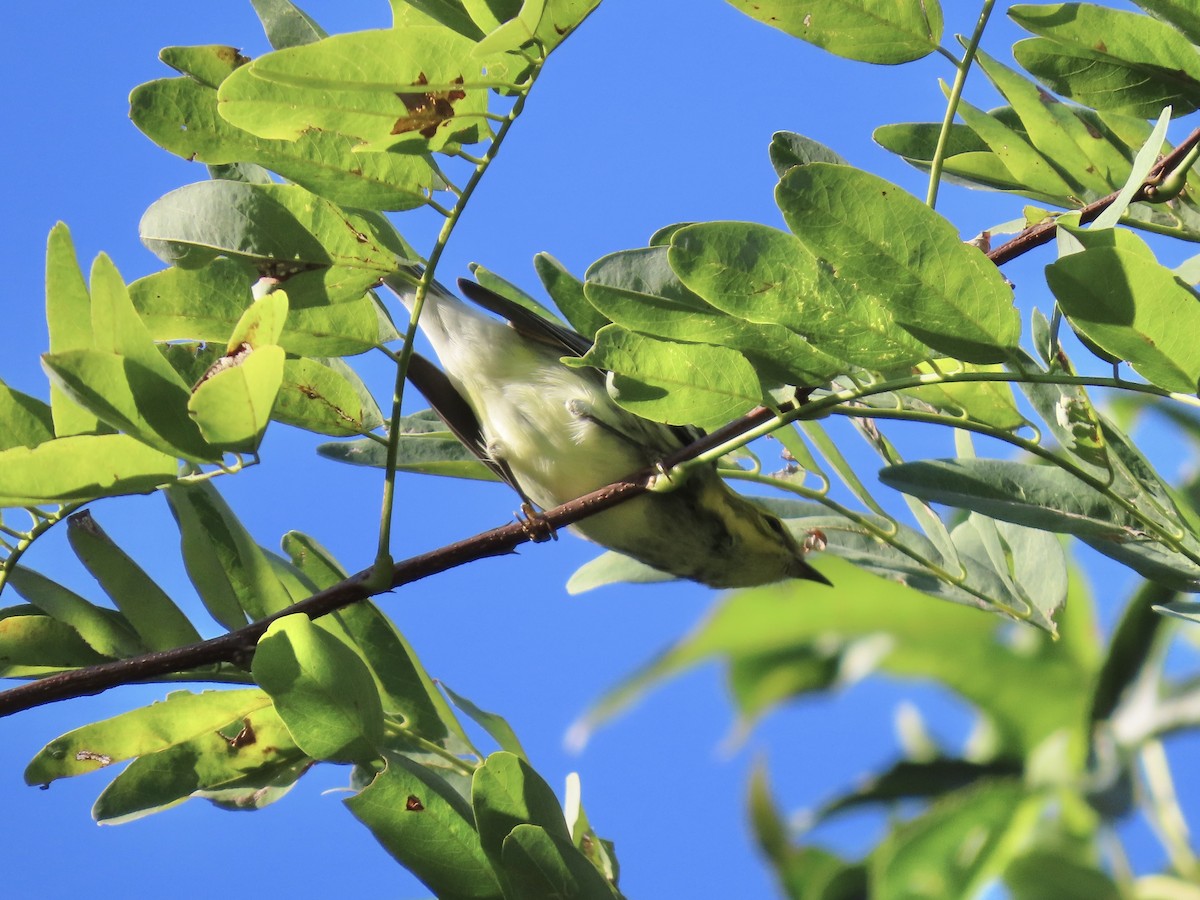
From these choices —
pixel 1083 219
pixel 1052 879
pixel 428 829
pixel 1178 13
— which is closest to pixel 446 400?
pixel 428 829

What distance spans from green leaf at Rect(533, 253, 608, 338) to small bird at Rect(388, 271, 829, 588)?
1204mm

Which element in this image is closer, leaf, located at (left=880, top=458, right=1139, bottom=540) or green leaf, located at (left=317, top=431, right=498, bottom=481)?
leaf, located at (left=880, top=458, right=1139, bottom=540)

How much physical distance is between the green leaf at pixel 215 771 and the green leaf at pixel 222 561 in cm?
21

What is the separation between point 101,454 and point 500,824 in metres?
0.77

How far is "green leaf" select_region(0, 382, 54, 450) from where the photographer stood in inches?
74.1

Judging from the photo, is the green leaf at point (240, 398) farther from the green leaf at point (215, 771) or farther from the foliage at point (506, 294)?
the green leaf at point (215, 771)

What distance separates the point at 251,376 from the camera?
153 centimetres

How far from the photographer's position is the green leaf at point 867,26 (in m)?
1.76

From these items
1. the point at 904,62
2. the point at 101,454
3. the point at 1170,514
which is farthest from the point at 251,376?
the point at 1170,514

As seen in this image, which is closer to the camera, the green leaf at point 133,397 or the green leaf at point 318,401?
the green leaf at point 133,397

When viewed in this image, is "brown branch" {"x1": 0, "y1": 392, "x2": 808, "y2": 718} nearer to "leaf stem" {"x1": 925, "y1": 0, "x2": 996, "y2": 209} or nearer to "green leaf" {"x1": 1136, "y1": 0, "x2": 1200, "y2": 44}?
"leaf stem" {"x1": 925, "y1": 0, "x2": 996, "y2": 209}

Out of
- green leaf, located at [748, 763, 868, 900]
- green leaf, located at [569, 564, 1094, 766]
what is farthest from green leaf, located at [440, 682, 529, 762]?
green leaf, located at [569, 564, 1094, 766]

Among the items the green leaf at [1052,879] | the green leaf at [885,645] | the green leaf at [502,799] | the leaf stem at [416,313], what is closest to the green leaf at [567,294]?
the leaf stem at [416,313]

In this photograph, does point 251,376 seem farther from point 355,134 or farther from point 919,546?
point 919,546
